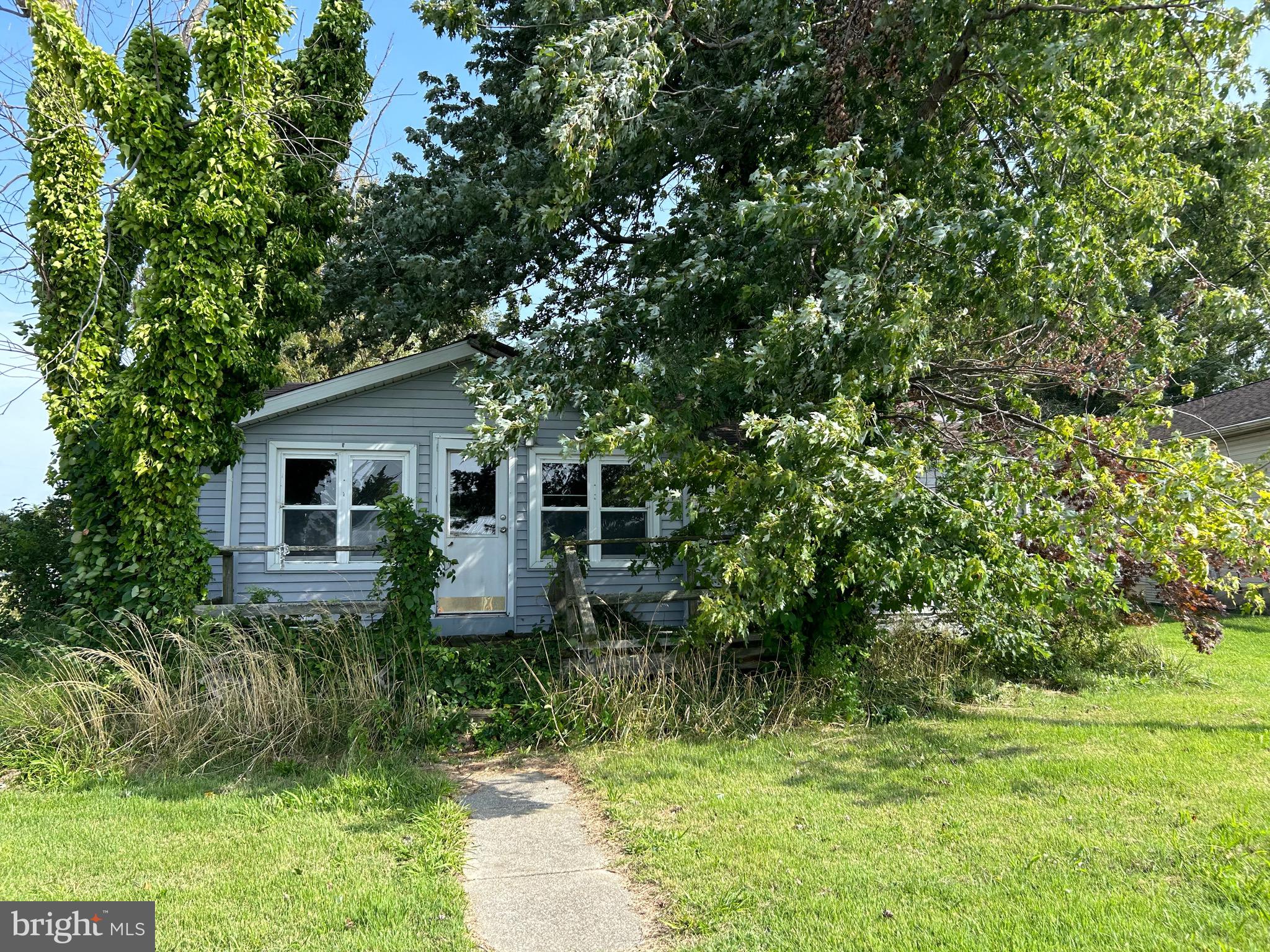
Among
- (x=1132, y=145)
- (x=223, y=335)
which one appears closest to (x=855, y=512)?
(x=1132, y=145)

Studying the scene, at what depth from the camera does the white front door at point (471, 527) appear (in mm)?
11266

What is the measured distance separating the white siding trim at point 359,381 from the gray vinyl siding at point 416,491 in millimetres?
190

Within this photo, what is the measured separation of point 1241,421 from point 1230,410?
1.41m

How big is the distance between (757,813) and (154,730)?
449 cm

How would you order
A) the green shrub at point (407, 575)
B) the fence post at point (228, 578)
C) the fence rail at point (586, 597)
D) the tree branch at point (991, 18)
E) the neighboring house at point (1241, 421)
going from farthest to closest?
the neighboring house at point (1241, 421)
the fence post at point (228, 578)
the fence rail at point (586, 597)
the green shrub at point (407, 575)
the tree branch at point (991, 18)

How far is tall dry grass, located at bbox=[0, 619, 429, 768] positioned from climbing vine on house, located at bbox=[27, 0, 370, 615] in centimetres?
119

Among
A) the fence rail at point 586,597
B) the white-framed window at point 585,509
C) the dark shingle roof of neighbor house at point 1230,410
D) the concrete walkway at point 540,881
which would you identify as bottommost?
the concrete walkway at point 540,881

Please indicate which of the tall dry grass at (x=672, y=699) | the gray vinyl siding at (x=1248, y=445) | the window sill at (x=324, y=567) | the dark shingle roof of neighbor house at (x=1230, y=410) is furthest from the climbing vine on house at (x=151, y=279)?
the gray vinyl siding at (x=1248, y=445)

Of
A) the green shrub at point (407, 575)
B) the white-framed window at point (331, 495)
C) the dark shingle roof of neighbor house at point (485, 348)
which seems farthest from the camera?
the dark shingle roof of neighbor house at point (485, 348)

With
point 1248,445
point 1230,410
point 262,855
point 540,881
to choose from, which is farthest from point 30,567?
point 1230,410

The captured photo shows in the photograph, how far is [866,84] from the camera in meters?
7.40

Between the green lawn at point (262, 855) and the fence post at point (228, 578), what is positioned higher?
the fence post at point (228, 578)

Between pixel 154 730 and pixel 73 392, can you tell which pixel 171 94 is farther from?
pixel 154 730

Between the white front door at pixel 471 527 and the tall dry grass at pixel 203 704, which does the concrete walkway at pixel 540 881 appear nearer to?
the tall dry grass at pixel 203 704
